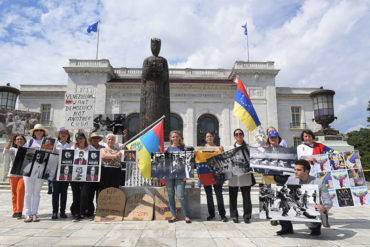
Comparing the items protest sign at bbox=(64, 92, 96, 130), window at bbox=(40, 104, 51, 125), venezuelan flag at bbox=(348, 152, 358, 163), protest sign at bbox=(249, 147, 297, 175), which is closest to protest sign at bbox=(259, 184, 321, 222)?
protest sign at bbox=(249, 147, 297, 175)

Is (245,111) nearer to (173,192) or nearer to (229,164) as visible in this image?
(229,164)

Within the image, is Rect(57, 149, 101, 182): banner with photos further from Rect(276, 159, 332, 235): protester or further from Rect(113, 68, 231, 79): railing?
Rect(113, 68, 231, 79): railing

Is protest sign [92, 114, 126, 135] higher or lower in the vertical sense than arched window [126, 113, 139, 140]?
lower

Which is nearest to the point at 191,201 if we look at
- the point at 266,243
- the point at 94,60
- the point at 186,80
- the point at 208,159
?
the point at 208,159

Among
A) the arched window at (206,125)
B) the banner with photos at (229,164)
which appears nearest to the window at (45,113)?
the arched window at (206,125)

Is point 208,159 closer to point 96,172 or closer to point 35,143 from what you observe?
point 96,172

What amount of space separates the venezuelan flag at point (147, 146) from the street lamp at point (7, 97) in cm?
1386

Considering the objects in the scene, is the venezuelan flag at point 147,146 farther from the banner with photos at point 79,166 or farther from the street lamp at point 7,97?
the street lamp at point 7,97

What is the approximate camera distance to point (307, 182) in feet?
12.9

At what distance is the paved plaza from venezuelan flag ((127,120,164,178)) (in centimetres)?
116

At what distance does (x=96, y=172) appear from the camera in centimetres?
495

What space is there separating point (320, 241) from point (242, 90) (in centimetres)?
425

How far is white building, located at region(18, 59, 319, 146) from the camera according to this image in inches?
1125

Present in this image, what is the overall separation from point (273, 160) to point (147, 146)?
2.79m
